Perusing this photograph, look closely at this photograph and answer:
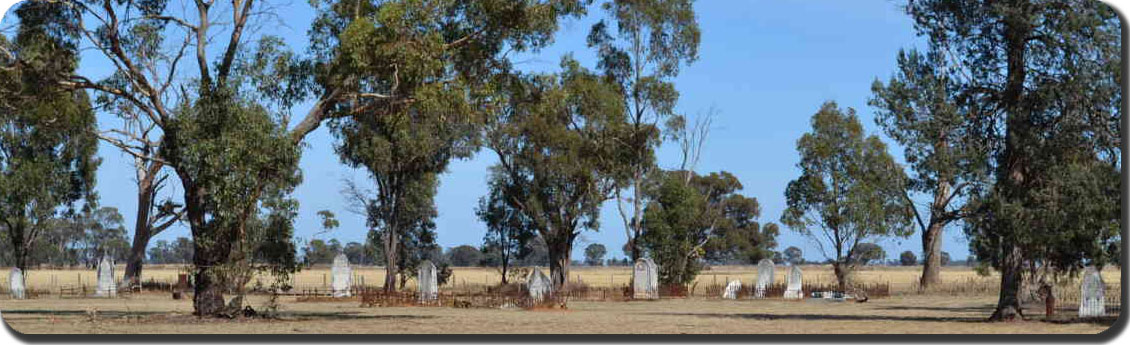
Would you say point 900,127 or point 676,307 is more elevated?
point 900,127

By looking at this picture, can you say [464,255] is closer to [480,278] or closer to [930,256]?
[480,278]

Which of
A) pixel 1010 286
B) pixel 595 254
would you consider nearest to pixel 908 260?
pixel 595 254

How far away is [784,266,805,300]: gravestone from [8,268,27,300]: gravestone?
26.8m

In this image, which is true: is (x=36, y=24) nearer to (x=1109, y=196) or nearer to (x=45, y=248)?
(x=1109, y=196)

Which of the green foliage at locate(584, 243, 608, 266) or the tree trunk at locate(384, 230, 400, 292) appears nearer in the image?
the tree trunk at locate(384, 230, 400, 292)

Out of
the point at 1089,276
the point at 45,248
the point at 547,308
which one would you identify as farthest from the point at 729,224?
the point at 1089,276

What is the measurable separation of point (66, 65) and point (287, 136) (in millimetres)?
4845

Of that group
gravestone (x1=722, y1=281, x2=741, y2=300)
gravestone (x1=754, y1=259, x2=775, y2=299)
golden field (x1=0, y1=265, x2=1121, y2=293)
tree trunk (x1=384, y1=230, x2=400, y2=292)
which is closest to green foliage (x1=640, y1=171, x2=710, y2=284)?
golden field (x1=0, y1=265, x2=1121, y2=293)

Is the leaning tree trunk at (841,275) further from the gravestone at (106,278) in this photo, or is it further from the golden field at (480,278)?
the gravestone at (106,278)

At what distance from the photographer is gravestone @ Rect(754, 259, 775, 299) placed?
143 ft

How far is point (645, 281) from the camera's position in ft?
138

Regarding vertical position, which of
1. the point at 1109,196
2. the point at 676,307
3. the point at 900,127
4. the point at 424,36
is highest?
the point at 424,36

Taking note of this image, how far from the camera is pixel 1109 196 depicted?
784 inches

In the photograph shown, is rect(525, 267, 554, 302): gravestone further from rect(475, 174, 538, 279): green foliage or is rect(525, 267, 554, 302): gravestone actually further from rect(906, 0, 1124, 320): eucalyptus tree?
rect(475, 174, 538, 279): green foliage
